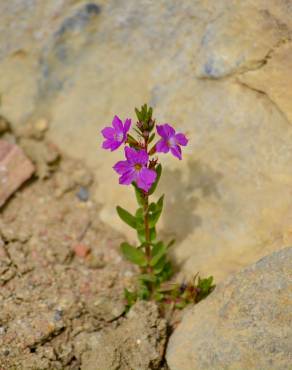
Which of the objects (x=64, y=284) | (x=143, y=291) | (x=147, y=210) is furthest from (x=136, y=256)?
(x=64, y=284)

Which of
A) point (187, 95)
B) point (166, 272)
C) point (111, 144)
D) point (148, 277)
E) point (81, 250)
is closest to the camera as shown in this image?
point (111, 144)

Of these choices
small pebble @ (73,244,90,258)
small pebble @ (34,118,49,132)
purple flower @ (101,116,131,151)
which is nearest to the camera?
purple flower @ (101,116,131,151)

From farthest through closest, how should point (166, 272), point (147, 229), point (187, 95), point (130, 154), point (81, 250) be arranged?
point (81, 250), point (187, 95), point (166, 272), point (147, 229), point (130, 154)

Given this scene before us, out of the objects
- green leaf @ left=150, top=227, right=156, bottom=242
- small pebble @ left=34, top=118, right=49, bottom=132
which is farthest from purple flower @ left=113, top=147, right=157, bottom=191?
small pebble @ left=34, top=118, right=49, bottom=132

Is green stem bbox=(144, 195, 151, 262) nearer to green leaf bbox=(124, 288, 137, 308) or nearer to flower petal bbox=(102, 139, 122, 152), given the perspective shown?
green leaf bbox=(124, 288, 137, 308)

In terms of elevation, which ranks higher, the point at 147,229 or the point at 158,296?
the point at 147,229

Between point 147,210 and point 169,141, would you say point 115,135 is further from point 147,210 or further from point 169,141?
point 147,210

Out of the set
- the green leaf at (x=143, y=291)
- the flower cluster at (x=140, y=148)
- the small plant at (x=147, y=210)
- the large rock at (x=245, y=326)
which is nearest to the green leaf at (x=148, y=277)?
the small plant at (x=147, y=210)

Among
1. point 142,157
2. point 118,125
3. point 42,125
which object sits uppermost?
point 118,125

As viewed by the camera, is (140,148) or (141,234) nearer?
(140,148)
